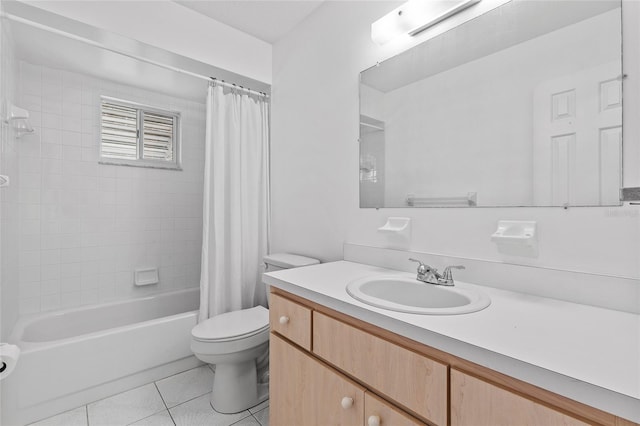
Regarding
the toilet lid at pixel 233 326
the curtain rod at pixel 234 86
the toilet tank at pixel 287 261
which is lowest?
the toilet lid at pixel 233 326

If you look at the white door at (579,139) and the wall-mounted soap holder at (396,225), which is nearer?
the white door at (579,139)

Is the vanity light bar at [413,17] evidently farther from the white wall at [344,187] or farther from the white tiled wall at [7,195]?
the white tiled wall at [7,195]

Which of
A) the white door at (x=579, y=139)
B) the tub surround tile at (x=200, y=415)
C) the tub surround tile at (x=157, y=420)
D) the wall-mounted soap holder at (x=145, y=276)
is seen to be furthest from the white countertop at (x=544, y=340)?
the wall-mounted soap holder at (x=145, y=276)

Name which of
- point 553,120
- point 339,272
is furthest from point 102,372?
point 553,120

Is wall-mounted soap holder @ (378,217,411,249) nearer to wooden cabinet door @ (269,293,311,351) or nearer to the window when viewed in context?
wooden cabinet door @ (269,293,311,351)

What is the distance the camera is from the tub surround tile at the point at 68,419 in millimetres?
1497

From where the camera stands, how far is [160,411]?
5.25ft

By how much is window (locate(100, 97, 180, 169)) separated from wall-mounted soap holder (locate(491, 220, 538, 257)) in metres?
2.75

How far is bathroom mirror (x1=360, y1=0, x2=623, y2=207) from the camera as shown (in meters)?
0.88

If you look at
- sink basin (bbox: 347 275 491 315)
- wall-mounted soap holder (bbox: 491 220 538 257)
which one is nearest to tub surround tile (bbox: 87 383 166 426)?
sink basin (bbox: 347 275 491 315)

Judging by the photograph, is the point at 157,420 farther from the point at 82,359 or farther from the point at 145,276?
the point at 145,276

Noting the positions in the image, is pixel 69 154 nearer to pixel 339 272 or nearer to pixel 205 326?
pixel 205 326

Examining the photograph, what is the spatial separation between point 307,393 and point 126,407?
128 cm

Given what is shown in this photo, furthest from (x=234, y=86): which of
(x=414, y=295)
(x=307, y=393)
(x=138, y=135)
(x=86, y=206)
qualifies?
(x=307, y=393)
